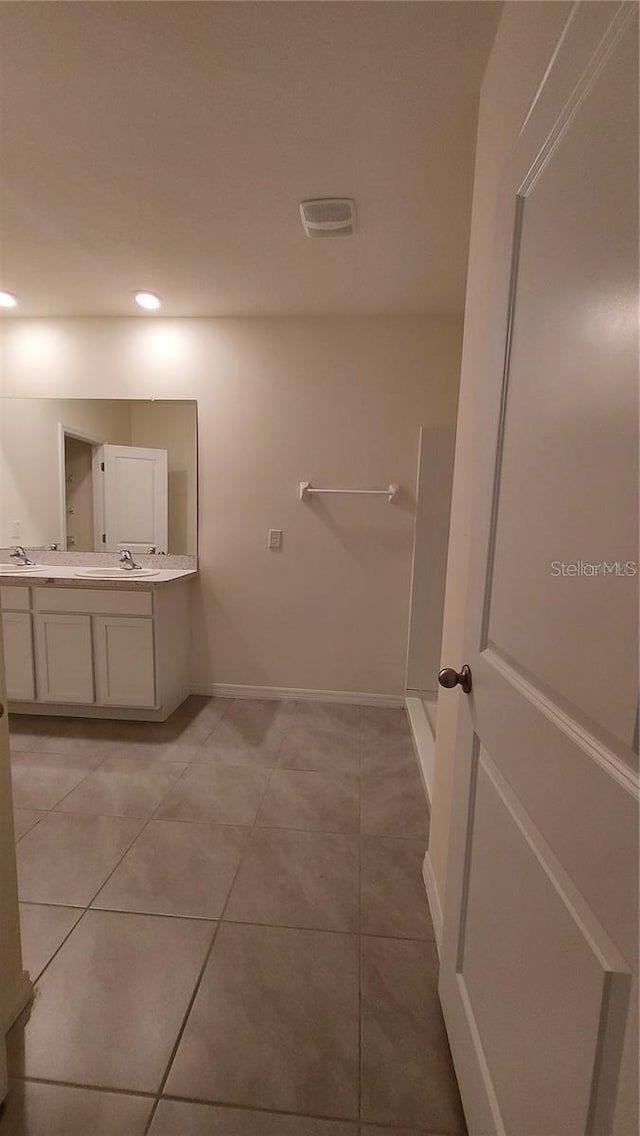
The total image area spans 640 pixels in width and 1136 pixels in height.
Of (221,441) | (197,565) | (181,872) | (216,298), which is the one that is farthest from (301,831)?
(216,298)

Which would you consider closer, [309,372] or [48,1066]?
[48,1066]

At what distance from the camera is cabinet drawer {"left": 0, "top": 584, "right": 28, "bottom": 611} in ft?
7.55

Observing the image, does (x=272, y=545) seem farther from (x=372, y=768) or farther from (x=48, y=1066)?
(x=48, y=1066)

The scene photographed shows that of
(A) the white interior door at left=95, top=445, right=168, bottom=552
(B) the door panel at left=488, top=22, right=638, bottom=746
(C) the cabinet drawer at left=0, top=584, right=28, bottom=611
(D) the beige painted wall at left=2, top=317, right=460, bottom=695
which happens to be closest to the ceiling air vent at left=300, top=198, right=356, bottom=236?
(D) the beige painted wall at left=2, top=317, right=460, bottom=695

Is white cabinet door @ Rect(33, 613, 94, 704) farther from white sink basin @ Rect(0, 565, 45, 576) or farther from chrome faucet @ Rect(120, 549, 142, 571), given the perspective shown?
chrome faucet @ Rect(120, 549, 142, 571)

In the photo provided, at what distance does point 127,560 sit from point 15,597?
61 cm

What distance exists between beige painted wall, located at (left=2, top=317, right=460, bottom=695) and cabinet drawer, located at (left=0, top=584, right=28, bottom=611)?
3.04 ft

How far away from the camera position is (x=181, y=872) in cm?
142

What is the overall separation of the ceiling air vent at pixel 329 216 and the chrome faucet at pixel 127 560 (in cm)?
197

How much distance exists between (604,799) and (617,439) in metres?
0.38

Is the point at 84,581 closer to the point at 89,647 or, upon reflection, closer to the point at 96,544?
the point at 89,647

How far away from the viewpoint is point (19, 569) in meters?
2.56

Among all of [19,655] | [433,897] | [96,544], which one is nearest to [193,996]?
[433,897]

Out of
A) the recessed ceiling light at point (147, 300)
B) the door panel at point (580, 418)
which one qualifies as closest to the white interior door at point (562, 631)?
the door panel at point (580, 418)
